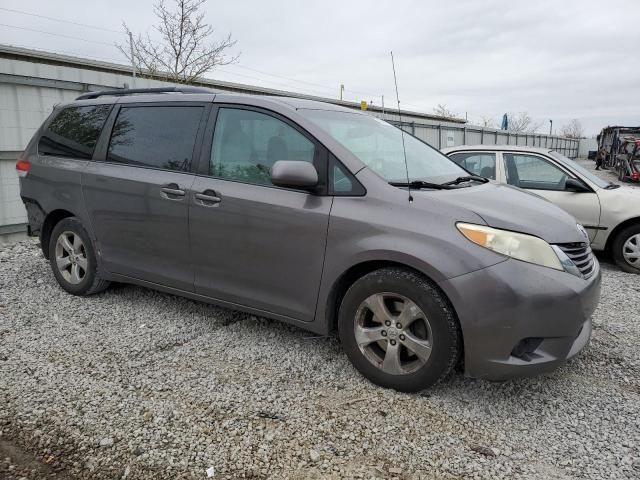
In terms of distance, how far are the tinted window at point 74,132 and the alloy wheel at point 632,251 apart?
579 centimetres

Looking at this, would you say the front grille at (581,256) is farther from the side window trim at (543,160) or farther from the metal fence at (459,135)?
the metal fence at (459,135)

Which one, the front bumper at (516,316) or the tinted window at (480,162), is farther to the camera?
the tinted window at (480,162)

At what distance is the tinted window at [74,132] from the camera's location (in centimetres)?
414

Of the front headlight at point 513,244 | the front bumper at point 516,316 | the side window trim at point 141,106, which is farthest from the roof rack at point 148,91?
the front bumper at point 516,316

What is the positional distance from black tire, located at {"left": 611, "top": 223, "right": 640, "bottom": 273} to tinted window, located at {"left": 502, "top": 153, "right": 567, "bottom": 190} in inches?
33.8

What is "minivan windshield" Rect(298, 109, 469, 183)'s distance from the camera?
3.13 metres

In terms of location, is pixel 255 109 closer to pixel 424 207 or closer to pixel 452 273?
pixel 424 207

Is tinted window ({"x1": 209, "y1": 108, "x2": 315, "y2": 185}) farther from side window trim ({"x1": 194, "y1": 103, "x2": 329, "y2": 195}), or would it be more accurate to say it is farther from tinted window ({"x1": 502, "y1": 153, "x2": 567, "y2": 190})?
tinted window ({"x1": 502, "y1": 153, "x2": 567, "y2": 190})

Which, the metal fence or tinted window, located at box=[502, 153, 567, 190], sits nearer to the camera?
tinted window, located at box=[502, 153, 567, 190]

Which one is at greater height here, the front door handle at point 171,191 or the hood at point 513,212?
the hood at point 513,212

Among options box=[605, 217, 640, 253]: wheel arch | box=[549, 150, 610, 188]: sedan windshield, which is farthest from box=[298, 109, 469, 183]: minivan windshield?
box=[605, 217, 640, 253]: wheel arch

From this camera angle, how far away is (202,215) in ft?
11.0

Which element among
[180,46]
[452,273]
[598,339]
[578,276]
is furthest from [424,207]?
[180,46]

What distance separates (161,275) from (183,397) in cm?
120
